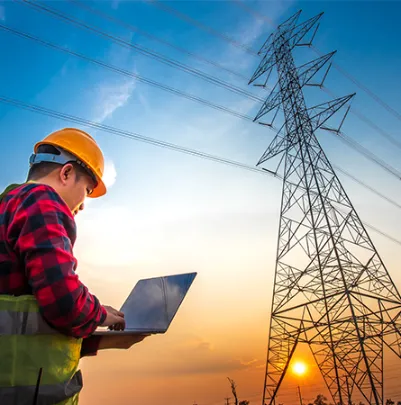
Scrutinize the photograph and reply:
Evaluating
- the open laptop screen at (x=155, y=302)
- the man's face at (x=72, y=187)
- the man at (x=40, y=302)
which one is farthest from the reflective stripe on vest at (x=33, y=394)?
the man's face at (x=72, y=187)

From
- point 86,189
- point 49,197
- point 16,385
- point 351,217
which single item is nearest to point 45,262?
point 49,197

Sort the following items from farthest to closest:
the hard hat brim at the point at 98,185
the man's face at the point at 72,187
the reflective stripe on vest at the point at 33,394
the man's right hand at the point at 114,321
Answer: the hard hat brim at the point at 98,185 → the man's face at the point at 72,187 → the man's right hand at the point at 114,321 → the reflective stripe on vest at the point at 33,394

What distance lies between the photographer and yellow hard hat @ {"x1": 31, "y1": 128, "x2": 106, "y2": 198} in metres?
1.54

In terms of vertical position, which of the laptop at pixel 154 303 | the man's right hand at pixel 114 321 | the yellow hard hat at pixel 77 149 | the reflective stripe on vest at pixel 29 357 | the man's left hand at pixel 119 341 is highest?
the yellow hard hat at pixel 77 149

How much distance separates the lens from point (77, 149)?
1.61 metres

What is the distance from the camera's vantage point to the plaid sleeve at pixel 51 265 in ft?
3.25

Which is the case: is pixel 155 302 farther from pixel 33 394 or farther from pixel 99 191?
pixel 99 191

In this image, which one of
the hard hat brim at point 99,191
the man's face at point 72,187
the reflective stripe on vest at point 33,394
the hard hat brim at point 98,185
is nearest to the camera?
the reflective stripe on vest at point 33,394

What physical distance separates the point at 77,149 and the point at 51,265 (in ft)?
2.67

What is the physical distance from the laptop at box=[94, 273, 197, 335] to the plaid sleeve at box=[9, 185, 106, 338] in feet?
1.17

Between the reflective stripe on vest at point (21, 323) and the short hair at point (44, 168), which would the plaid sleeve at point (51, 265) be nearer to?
the reflective stripe on vest at point (21, 323)

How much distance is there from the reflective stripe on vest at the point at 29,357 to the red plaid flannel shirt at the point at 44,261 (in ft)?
0.15

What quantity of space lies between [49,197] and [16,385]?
2.11 feet

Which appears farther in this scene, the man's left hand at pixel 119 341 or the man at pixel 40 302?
Result: the man's left hand at pixel 119 341
